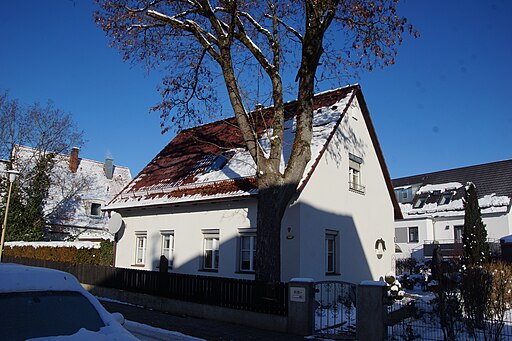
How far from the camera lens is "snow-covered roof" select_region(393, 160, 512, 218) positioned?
3531 cm

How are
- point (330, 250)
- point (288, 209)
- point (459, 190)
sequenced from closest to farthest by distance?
point (288, 209), point (330, 250), point (459, 190)

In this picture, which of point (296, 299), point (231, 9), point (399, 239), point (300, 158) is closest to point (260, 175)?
point (300, 158)

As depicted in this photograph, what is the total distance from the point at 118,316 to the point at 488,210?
34.7 m

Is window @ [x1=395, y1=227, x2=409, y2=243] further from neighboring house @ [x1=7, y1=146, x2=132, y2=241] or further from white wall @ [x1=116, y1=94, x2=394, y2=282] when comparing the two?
neighboring house @ [x1=7, y1=146, x2=132, y2=241]

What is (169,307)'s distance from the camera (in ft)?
45.2

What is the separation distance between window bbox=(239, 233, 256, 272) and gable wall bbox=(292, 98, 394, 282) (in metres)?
2.02

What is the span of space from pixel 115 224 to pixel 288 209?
914cm

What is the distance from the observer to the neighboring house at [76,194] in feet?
114

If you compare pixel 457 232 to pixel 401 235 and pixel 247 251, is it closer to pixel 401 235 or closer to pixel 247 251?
pixel 401 235

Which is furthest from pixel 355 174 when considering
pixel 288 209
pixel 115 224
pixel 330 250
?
pixel 115 224

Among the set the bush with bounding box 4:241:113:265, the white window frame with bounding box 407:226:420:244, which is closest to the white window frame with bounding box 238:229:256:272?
the bush with bounding box 4:241:113:265

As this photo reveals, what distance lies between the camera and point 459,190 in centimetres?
3922

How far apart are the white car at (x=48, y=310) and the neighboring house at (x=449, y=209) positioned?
31.0 metres

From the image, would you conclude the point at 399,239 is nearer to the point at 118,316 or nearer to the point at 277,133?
the point at 277,133
